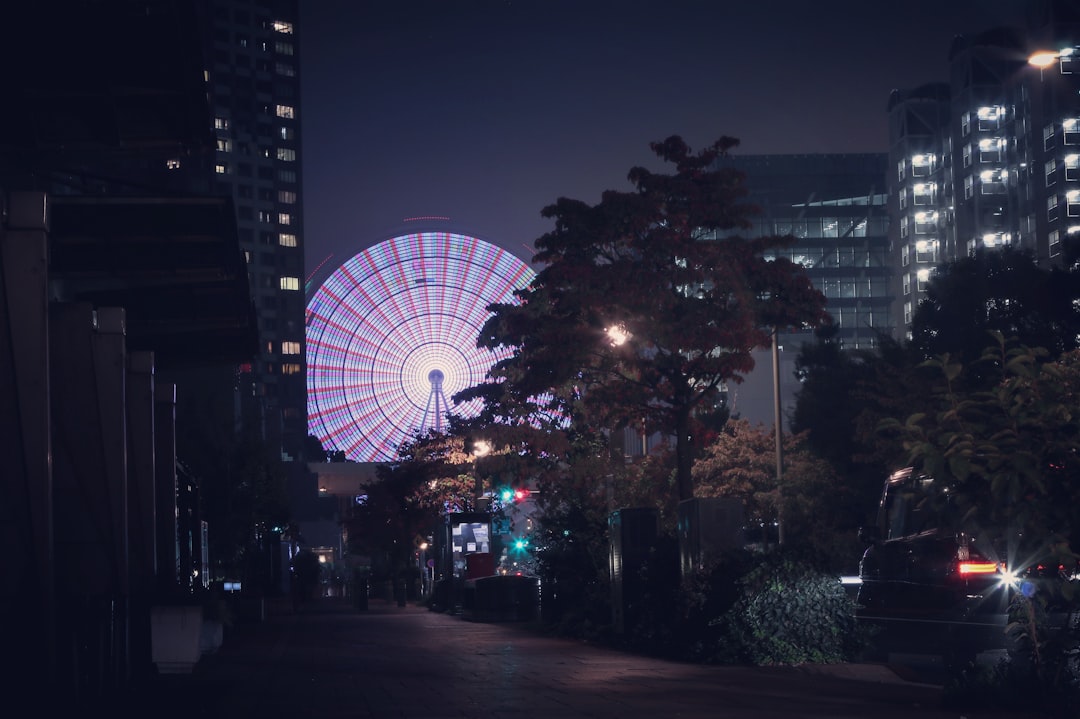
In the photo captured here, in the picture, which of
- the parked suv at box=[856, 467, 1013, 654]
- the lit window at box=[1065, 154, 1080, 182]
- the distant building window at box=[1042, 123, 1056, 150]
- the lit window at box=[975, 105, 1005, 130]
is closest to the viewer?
the parked suv at box=[856, 467, 1013, 654]

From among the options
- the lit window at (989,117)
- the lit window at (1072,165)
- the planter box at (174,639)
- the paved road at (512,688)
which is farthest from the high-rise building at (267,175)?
the planter box at (174,639)

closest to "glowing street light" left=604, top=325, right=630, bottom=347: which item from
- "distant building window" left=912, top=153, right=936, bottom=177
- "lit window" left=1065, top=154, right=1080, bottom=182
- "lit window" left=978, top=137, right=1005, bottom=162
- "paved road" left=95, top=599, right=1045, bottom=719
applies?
"paved road" left=95, top=599, right=1045, bottom=719

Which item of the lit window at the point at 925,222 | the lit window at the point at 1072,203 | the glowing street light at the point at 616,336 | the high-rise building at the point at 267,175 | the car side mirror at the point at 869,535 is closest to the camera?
the car side mirror at the point at 869,535

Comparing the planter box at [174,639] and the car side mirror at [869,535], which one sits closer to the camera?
the planter box at [174,639]

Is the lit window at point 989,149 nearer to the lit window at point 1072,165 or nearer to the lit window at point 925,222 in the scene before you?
the lit window at point 1072,165

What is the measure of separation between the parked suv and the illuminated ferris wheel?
57.5m

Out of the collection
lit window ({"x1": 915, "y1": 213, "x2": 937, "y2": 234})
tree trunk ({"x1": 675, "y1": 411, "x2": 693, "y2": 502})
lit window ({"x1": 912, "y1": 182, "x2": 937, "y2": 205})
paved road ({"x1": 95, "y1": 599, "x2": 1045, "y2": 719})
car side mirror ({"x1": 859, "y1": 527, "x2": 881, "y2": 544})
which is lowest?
paved road ({"x1": 95, "y1": 599, "x2": 1045, "y2": 719})

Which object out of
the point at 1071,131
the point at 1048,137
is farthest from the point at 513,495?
the point at 1048,137

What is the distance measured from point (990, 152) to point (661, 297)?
304ft

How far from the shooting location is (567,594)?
84.8 ft

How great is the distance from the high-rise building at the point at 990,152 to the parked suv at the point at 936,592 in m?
70.7

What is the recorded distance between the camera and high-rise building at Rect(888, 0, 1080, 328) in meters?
92.6

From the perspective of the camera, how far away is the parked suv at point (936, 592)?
50.6ft

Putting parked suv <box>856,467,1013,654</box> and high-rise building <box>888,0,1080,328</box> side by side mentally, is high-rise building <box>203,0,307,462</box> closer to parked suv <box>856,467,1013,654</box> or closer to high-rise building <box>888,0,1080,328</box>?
high-rise building <box>888,0,1080,328</box>
